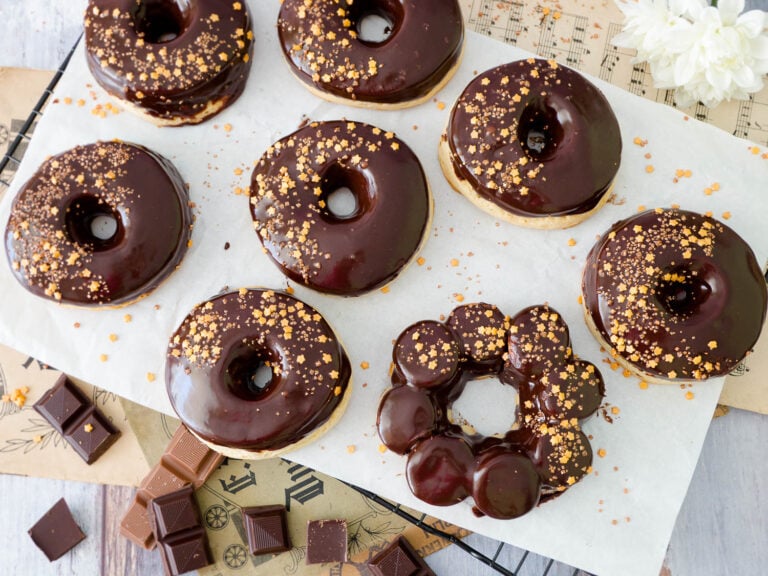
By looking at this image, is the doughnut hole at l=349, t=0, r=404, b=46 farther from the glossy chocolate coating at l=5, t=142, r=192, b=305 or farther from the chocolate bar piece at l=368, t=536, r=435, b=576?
the chocolate bar piece at l=368, t=536, r=435, b=576

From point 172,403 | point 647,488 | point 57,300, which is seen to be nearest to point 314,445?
point 172,403

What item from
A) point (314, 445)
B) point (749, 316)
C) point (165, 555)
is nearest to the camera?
point (749, 316)

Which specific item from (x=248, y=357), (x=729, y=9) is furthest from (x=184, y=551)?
(x=729, y=9)

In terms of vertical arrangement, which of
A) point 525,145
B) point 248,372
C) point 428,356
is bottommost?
point 248,372

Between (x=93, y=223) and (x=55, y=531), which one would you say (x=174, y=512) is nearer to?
(x=55, y=531)

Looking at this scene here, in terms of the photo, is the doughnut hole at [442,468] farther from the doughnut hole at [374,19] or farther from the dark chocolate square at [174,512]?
the doughnut hole at [374,19]

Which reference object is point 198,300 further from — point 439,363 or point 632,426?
point 632,426
